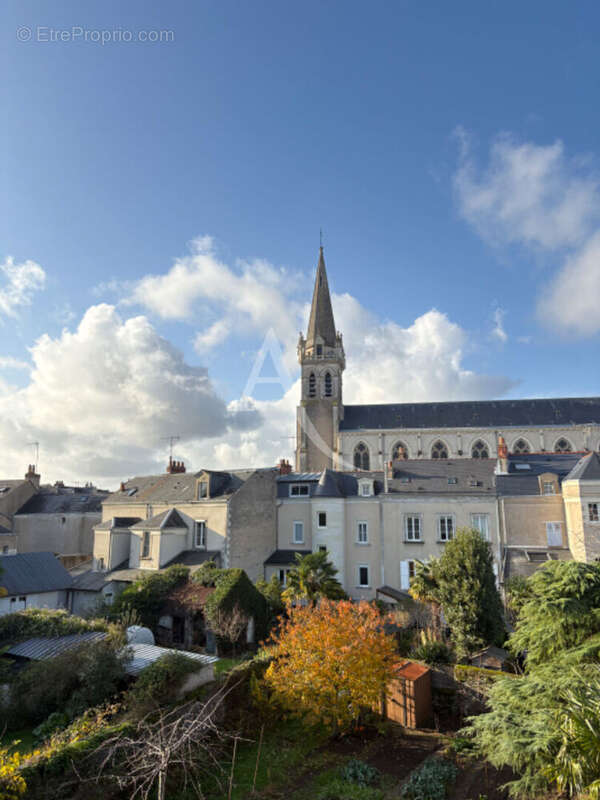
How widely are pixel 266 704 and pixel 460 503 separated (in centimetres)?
1852

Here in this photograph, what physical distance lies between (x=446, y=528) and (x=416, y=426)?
2913 centimetres

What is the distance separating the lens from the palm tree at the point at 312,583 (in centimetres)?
2369

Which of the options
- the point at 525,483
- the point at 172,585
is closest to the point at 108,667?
the point at 172,585

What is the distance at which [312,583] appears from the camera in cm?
2392

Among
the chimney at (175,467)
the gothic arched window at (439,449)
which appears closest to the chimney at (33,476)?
the chimney at (175,467)

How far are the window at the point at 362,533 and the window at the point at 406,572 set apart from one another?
2627 mm

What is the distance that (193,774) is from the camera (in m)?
12.6

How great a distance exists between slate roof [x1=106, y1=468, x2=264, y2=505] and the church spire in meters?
32.0

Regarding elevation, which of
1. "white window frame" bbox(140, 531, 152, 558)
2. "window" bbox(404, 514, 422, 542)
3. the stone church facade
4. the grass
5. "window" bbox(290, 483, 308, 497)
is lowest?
the grass

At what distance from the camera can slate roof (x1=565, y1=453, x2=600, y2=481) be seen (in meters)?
26.6

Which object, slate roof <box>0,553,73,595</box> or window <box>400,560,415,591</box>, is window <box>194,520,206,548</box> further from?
window <box>400,560,415,591</box>

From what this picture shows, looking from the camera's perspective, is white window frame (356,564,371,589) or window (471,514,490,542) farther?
white window frame (356,564,371,589)

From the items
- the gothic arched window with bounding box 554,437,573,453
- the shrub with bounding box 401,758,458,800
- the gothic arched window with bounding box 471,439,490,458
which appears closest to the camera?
the shrub with bounding box 401,758,458,800

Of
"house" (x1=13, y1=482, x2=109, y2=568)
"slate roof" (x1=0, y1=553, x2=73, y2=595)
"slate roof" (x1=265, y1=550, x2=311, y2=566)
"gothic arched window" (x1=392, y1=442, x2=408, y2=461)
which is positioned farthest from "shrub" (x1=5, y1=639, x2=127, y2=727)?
"gothic arched window" (x1=392, y1=442, x2=408, y2=461)
